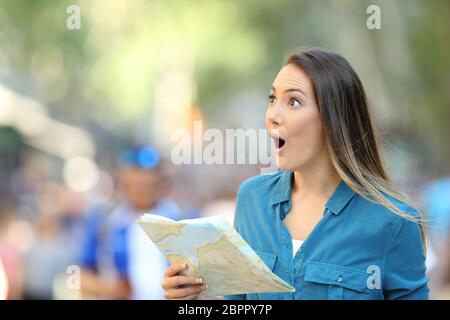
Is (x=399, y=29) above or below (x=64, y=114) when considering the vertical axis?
above

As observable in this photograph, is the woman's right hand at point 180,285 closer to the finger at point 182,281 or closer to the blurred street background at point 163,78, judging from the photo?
the finger at point 182,281

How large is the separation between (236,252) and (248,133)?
2963 mm

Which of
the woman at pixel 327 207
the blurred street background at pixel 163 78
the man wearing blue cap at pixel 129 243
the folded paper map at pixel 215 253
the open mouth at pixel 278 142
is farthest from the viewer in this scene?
the blurred street background at pixel 163 78

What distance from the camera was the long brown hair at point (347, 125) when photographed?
1.59 m

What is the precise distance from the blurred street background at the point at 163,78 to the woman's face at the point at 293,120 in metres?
3.27

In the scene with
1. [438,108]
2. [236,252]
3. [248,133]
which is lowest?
[236,252]

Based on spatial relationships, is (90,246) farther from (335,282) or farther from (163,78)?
(163,78)

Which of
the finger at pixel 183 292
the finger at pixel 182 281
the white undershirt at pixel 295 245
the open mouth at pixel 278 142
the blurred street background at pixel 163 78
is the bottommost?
the finger at pixel 183 292

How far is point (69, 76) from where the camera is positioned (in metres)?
6.25

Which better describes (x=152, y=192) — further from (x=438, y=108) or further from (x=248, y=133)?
(x=438, y=108)

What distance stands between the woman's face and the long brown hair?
0.02 meters

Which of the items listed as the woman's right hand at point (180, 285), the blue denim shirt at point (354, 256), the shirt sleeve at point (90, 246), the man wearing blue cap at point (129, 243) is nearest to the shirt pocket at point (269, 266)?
the blue denim shirt at point (354, 256)

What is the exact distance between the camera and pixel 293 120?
5.29 feet

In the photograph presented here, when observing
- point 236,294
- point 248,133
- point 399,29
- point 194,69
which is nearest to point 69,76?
point 194,69
